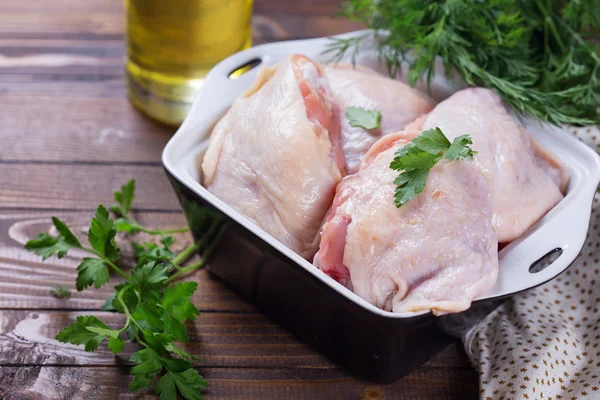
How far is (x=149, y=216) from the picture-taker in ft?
6.81

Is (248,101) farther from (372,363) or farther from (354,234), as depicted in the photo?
(372,363)

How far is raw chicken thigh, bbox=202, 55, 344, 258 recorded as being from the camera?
5.16 feet

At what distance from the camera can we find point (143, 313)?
5.33 feet

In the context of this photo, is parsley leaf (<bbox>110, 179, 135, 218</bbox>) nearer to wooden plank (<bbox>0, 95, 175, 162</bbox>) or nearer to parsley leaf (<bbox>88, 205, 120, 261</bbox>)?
wooden plank (<bbox>0, 95, 175, 162</bbox>)

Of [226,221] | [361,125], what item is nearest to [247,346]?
[226,221]

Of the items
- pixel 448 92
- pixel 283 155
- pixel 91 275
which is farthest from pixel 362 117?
pixel 91 275

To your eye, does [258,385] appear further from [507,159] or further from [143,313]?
[507,159]

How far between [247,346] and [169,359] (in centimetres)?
23

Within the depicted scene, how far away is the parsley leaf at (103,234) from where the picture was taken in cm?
166

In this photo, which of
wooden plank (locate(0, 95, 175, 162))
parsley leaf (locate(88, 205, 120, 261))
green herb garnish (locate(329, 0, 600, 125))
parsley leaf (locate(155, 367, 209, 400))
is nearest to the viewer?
parsley leaf (locate(155, 367, 209, 400))

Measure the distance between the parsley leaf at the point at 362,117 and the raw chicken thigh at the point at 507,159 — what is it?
115 mm

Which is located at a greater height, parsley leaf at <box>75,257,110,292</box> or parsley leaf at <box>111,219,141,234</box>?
parsley leaf at <box>75,257,110,292</box>

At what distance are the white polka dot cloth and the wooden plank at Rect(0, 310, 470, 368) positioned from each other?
0.10 meters

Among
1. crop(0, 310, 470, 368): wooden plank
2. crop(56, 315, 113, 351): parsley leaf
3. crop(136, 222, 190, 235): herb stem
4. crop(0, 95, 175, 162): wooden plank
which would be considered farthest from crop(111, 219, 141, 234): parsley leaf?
crop(56, 315, 113, 351): parsley leaf
